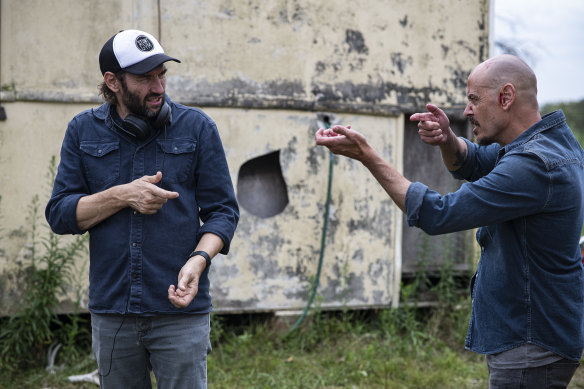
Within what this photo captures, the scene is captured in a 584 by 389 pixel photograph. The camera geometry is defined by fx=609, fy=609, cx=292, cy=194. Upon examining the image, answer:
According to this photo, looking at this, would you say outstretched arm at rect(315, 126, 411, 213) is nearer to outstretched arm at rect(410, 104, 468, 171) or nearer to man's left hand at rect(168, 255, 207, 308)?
outstretched arm at rect(410, 104, 468, 171)

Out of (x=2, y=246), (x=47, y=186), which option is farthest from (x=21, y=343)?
(x=47, y=186)

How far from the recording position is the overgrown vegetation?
17.1 feet

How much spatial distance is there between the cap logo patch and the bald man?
2.97 feet

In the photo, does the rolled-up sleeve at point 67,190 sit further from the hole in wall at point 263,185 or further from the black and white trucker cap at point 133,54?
the hole in wall at point 263,185

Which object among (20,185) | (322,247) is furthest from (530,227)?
(20,185)

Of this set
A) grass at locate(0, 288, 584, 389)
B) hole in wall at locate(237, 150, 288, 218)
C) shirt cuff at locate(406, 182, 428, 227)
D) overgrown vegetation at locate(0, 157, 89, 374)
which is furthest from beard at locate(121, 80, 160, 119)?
hole in wall at locate(237, 150, 288, 218)

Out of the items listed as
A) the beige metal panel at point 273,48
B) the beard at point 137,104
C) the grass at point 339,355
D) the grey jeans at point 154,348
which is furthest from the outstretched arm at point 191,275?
the beige metal panel at point 273,48

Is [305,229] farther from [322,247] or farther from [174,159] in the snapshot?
[174,159]

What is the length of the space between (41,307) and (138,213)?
9.98ft

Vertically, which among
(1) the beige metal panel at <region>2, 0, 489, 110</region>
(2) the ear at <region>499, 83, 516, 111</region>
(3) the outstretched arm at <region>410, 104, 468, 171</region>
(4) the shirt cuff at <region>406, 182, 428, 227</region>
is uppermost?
(1) the beige metal panel at <region>2, 0, 489, 110</region>

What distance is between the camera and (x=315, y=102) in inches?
243

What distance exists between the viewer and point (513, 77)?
2686mm

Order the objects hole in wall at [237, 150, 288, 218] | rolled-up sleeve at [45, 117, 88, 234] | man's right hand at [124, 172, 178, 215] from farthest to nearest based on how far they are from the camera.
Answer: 1. hole in wall at [237, 150, 288, 218]
2. rolled-up sleeve at [45, 117, 88, 234]
3. man's right hand at [124, 172, 178, 215]

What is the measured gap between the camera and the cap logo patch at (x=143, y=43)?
111 inches
